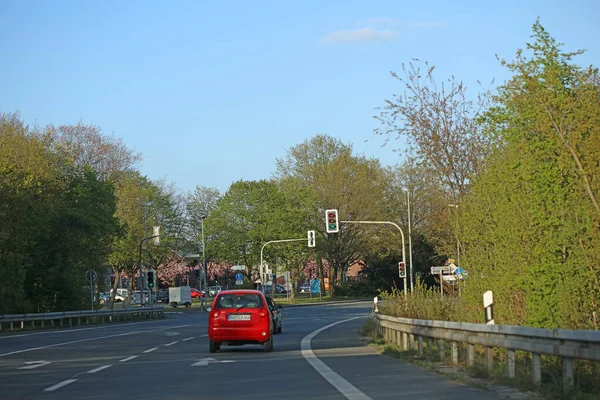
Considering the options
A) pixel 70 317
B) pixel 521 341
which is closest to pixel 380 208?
pixel 70 317

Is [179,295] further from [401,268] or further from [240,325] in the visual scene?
[240,325]

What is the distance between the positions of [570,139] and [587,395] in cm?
705

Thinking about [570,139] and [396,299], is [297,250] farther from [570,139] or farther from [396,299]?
[570,139]

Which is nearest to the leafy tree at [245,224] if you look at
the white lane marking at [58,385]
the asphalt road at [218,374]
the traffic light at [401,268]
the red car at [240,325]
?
the traffic light at [401,268]

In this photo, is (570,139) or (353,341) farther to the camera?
(353,341)

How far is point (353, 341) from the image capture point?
27.7m

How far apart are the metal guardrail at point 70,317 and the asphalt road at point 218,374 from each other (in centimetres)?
1827

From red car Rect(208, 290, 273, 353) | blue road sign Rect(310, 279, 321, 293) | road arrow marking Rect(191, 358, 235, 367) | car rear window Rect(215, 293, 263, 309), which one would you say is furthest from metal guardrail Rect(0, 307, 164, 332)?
blue road sign Rect(310, 279, 321, 293)

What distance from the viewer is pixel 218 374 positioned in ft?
54.0

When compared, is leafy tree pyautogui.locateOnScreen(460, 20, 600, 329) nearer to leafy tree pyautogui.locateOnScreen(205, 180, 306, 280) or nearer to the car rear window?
the car rear window

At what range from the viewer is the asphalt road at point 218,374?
509 inches

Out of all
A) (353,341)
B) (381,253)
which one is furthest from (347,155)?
(353,341)

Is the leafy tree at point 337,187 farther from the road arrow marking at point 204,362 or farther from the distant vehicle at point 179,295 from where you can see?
the road arrow marking at point 204,362

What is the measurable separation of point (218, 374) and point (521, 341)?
5954 mm
